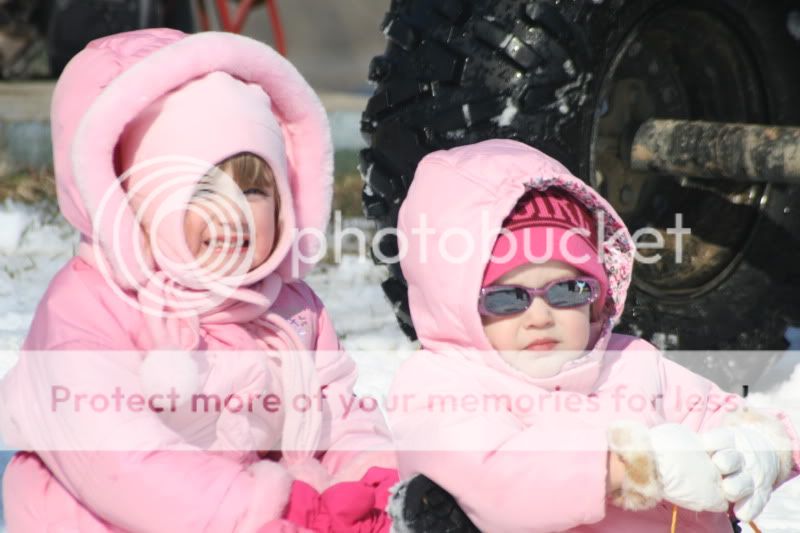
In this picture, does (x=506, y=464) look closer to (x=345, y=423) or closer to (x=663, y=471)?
(x=663, y=471)

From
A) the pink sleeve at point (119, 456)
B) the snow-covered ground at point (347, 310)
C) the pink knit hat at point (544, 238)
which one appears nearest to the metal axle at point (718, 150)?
the snow-covered ground at point (347, 310)

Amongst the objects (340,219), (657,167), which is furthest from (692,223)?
(340,219)

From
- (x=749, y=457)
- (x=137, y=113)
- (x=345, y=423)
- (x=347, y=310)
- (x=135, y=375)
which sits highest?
(x=137, y=113)

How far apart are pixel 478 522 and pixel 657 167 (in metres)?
1.27

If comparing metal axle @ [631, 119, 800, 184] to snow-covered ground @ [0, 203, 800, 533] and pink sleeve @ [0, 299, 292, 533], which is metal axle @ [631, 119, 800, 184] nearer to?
snow-covered ground @ [0, 203, 800, 533]

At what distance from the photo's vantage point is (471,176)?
214cm

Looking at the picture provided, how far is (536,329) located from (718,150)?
3.57 ft

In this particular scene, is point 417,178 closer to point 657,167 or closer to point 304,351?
point 304,351

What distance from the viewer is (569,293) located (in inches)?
82.7

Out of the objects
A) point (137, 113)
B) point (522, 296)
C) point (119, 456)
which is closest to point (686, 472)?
point (522, 296)

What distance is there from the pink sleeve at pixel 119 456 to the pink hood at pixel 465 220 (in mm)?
370

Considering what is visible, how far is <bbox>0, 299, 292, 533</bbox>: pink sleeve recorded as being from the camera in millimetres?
1995

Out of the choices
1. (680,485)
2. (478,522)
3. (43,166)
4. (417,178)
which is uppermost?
(417,178)

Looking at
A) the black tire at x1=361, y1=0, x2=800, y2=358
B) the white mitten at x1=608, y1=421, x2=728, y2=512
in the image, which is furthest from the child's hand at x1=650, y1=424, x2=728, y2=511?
the black tire at x1=361, y1=0, x2=800, y2=358
